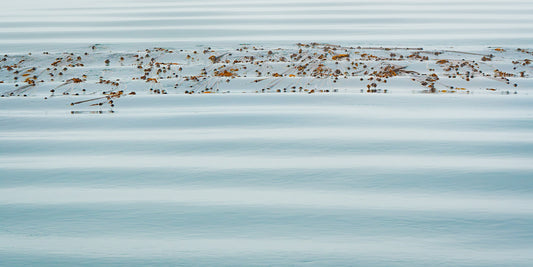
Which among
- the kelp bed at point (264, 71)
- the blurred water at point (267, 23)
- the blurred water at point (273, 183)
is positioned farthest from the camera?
the blurred water at point (267, 23)

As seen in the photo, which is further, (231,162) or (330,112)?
(330,112)

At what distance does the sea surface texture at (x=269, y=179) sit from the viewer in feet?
3.70

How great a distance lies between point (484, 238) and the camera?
114cm

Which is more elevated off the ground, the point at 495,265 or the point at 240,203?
the point at 240,203

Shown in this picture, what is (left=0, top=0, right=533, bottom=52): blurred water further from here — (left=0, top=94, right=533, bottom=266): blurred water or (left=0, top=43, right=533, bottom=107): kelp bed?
(left=0, top=94, right=533, bottom=266): blurred water

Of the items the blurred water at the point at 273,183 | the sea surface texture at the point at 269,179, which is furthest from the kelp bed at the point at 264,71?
the blurred water at the point at 273,183

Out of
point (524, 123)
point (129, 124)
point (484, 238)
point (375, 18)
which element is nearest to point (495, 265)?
point (484, 238)

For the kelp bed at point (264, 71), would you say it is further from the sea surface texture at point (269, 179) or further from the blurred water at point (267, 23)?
the blurred water at point (267, 23)

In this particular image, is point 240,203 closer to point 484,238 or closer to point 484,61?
point 484,238

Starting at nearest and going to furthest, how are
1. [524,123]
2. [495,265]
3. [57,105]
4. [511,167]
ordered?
[495,265] < [511,167] < [524,123] < [57,105]

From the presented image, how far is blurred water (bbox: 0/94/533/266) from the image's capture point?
1126 mm

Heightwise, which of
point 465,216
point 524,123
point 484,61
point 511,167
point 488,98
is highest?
A: point 484,61

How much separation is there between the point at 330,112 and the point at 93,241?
1.04m

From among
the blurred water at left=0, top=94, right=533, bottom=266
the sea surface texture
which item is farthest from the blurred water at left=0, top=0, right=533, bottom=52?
the blurred water at left=0, top=94, right=533, bottom=266
